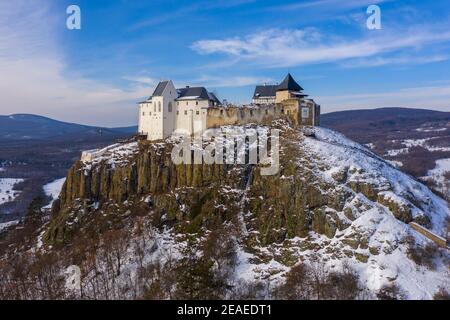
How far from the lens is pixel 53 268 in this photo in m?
60.3

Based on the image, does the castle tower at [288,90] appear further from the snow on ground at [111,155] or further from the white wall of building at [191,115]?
the snow on ground at [111,155]

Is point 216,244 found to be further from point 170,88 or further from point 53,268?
point 170,88

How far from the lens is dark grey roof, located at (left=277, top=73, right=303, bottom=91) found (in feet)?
259

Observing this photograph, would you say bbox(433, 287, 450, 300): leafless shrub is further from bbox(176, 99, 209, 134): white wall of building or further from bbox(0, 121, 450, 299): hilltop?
bbox(176, 99, 209, 134): white wall of building

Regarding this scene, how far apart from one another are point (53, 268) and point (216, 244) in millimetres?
22831

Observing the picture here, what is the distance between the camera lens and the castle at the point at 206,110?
77312 millimetres

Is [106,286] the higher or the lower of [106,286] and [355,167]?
the lower

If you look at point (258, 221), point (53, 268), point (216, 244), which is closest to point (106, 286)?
point (53, 268)

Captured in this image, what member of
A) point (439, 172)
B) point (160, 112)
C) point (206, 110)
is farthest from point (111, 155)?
point (439, 172)

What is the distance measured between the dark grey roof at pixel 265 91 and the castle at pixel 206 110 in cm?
29

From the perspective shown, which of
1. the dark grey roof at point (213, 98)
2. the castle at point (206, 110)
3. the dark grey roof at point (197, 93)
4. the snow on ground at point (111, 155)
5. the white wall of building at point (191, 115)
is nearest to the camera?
the snow on ground at point (111, 155)

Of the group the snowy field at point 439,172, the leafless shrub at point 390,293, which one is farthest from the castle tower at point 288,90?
the snowy field at point 439,172

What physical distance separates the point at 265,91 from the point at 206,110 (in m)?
13.2

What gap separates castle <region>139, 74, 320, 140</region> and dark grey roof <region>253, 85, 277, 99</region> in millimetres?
288
